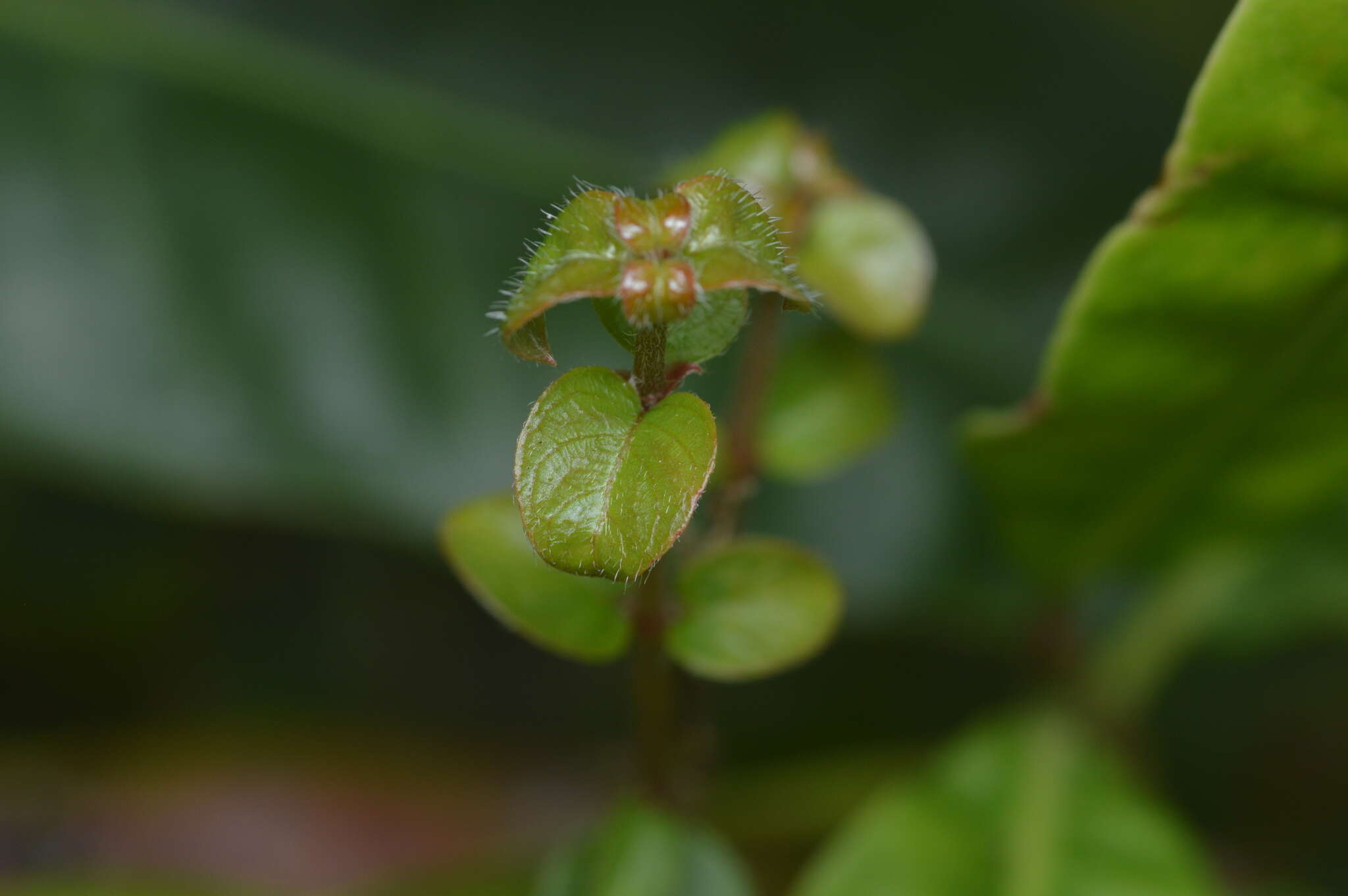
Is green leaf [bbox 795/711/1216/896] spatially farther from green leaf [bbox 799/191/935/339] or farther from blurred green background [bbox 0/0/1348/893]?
green leaf [bbox 799/191/935/339]

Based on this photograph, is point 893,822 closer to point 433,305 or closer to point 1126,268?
point 1126,268

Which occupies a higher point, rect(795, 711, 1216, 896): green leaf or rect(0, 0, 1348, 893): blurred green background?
rect(0, 0, 1348, 893): blurred green background

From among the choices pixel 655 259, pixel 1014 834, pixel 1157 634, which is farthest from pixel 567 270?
pixel 1157 634

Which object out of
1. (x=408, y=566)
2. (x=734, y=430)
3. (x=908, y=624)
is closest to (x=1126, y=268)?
(x=734, y=430)

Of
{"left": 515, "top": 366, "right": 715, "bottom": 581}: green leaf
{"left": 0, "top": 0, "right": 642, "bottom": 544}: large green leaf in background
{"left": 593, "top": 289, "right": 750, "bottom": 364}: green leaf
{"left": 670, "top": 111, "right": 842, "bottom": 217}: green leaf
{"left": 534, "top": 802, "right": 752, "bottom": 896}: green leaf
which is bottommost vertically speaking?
{"left": 534, "top": 802, "right": 752, "bottom": 896}: green leaf

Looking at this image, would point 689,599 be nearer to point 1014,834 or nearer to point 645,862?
point 645,862

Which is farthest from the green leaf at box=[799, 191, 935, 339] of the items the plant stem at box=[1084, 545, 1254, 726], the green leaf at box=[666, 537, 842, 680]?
the plant stem at box=[1084, 545, 1254, 726]

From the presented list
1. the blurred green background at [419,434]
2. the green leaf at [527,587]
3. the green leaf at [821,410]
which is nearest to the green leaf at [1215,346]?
the green leaf at [821,410]
